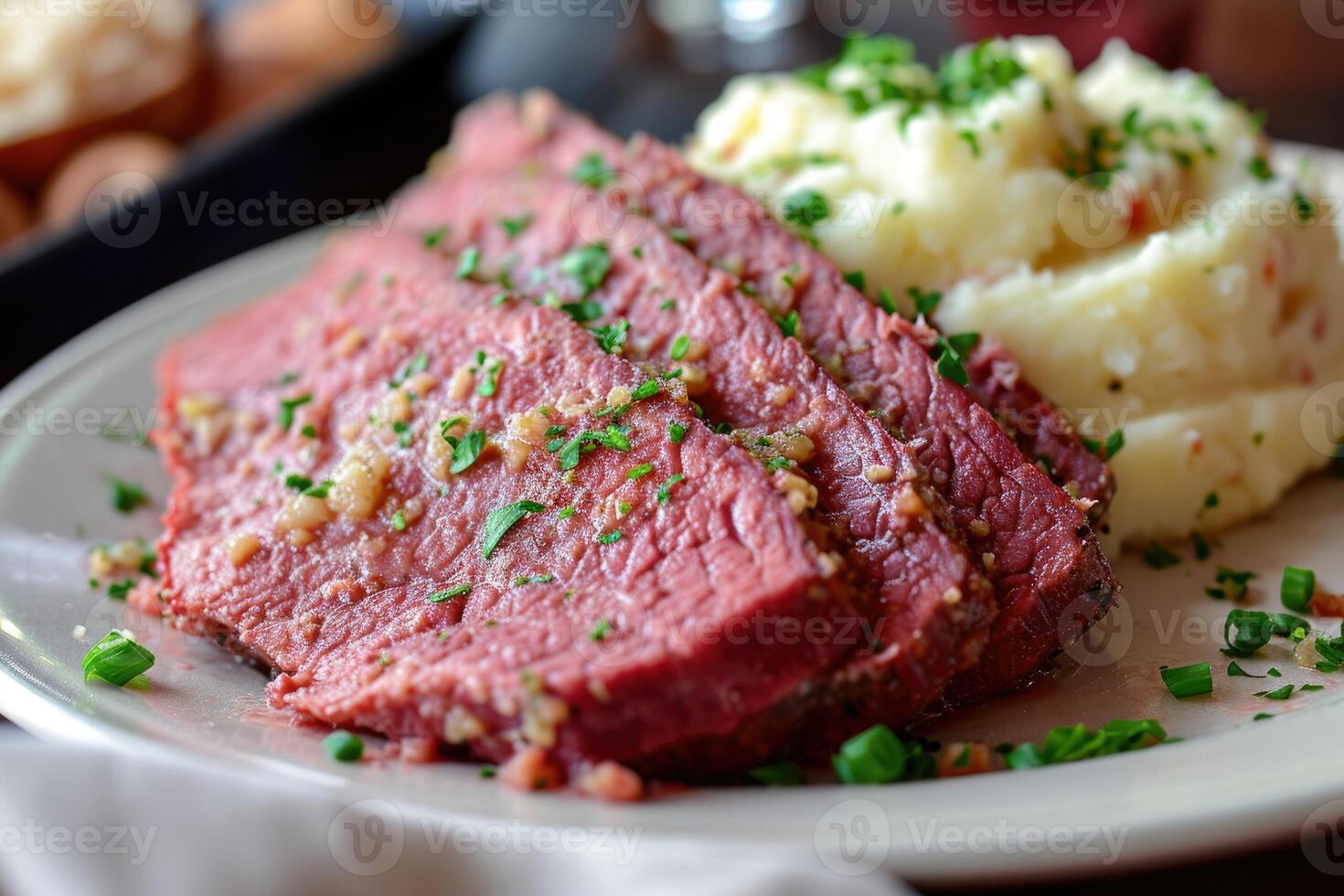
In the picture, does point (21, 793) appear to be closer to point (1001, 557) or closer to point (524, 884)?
point (524, 884)

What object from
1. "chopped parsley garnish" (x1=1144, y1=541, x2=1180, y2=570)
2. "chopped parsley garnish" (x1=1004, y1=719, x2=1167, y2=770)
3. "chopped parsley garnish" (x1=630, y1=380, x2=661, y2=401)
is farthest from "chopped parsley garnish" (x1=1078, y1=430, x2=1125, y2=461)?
"chopped parsley garnish" (x1=630, y1=380, x2=661, y2=401)

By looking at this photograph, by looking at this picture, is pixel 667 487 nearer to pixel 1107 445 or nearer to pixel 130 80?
pixel 1107 445

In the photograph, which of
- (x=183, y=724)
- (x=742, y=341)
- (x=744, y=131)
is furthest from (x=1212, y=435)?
(x=183, y=724)

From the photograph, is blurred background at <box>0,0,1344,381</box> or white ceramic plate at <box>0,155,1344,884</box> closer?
white ceramic plate at <box>0,155,1344,884</box>

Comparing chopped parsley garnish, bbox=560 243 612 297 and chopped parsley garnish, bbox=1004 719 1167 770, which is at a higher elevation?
chopped parsley garnish, bbox=560 243 612 297

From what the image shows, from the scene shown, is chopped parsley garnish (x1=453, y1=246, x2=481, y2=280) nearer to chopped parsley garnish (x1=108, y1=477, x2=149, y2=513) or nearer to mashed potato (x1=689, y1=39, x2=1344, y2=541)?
mashed potato (x1=689, y1=39, x2=1344, y2=541)

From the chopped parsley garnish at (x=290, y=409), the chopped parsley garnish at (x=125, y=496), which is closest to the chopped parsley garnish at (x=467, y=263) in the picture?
the chopped parsley garnish at (x=290, y=409)

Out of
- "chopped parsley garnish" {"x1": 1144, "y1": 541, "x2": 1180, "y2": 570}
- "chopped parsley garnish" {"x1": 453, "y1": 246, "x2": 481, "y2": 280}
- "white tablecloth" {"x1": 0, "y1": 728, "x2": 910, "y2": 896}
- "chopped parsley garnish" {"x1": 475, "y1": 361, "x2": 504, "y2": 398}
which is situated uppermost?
"chopped parsley garnish" {"x1": 453, "y1": 246, "x2": 481, "y2": 280}
